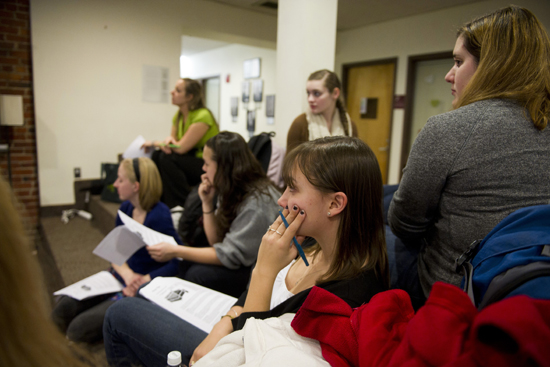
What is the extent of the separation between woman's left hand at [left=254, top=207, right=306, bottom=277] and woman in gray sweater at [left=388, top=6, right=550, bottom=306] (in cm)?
35

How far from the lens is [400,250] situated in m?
1.31

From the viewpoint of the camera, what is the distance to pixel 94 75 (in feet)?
13.8

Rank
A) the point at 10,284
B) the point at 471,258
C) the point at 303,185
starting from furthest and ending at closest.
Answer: the point at 303,185 → the point at 471,258 → the point at 10,284

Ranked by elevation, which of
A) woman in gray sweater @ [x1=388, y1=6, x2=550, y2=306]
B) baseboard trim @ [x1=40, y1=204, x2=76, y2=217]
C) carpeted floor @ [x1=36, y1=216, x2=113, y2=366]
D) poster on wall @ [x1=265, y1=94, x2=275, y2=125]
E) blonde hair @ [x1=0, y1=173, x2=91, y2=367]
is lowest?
carpeted floor @ [x1=36, y1=216, x2=113, y2=366]

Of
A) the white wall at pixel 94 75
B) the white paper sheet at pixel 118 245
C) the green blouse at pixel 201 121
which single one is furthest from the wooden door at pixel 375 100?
the white paper sheet at pixel 118 245

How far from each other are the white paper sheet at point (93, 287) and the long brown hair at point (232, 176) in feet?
2.31

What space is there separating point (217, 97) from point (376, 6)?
4358 millimetres

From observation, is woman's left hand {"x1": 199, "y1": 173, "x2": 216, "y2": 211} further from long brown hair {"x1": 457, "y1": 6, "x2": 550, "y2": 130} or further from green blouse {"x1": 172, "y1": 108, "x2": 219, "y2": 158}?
green blouse {"x1": 172, "y1": 108, "x2": 219, "y2": 158}

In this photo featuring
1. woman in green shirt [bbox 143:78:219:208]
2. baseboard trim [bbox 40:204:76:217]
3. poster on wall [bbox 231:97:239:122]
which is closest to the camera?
woman in green shirt [bbox 143:78:219:208]

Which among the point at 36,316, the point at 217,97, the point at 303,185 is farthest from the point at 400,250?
the point at 217,97

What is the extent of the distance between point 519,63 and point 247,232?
4.02ft

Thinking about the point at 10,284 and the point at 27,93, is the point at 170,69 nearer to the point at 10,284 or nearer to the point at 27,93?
the point at 27,93

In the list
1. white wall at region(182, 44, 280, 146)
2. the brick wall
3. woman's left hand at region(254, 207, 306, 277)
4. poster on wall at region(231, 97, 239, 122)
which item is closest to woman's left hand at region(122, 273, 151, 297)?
woman's left hand at region(254, 207, 306, 277)

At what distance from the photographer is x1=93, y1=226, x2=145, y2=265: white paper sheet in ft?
5.72
